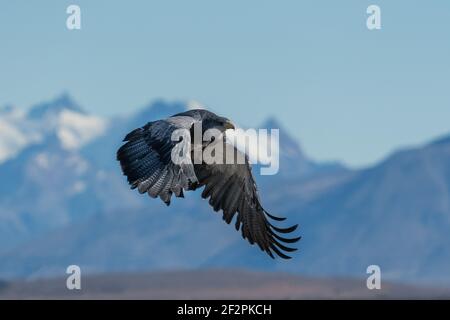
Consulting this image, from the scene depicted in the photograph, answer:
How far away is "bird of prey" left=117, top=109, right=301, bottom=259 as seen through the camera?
72.8 ft

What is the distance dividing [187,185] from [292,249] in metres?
5.03

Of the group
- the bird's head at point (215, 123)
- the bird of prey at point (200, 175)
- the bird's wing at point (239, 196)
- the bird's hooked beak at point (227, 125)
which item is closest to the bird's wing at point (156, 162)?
the bird of prey at point (200, 175)

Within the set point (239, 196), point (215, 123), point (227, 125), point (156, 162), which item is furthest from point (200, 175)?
point (156, 162)

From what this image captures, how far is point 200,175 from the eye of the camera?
27.0 metres

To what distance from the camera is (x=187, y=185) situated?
22016 millimetres

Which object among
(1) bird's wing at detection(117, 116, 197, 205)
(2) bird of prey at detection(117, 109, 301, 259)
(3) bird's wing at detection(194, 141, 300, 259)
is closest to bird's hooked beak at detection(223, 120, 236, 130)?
(2) bird of prey at detection(117, 109, 301, 259)

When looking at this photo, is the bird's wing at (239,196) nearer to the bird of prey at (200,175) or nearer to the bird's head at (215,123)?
the bird of prey at (200,175)

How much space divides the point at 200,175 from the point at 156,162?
4.28 metres

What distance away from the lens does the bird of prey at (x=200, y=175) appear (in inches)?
874
